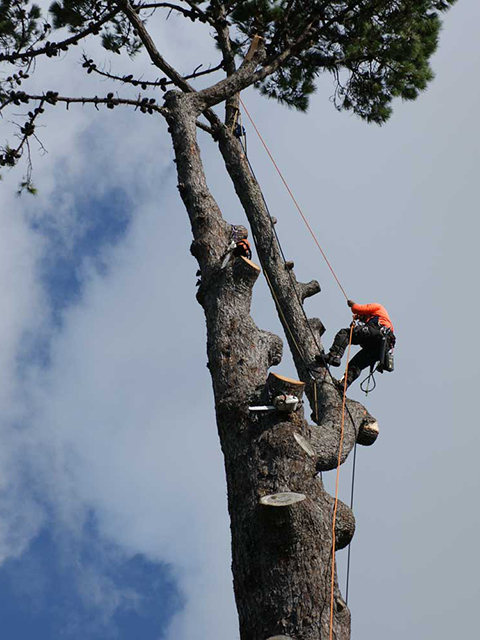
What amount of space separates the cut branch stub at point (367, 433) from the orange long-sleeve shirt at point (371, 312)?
1318 millimetres

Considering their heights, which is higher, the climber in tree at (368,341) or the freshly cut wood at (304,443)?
the climber in tree at (368,341)

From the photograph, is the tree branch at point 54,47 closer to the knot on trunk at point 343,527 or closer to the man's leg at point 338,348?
the man's leg at point 338,348

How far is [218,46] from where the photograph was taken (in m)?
8.21

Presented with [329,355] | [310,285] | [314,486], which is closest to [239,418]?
[314,486]

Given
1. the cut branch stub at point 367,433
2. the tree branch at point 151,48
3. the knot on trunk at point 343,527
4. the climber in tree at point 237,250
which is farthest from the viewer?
A: the tree branch at point 151,48

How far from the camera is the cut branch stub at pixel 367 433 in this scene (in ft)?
18.4

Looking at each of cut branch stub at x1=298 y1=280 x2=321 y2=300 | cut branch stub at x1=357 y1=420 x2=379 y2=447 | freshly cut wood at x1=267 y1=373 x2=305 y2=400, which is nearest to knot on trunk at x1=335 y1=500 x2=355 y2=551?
freshly cut wood at x1=267 y1=373 x2=305 y2=400

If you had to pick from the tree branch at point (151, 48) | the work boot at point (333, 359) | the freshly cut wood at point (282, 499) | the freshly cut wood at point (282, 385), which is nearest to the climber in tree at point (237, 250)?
the freshly cut wood at point (282, 385)

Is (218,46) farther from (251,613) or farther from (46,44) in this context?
(251,613)

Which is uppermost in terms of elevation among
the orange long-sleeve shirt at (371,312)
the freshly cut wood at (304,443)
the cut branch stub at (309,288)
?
the cut branch stub at (309,288)

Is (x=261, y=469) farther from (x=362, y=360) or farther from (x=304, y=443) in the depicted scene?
(x=362, y=360)

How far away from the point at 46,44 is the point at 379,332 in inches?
154

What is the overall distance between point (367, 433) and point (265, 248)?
1.85 m

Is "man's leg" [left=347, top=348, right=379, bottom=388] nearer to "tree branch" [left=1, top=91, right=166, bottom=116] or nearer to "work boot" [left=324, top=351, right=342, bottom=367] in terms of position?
"work boot" [left=324, top=351, right=342, bottom=367]
